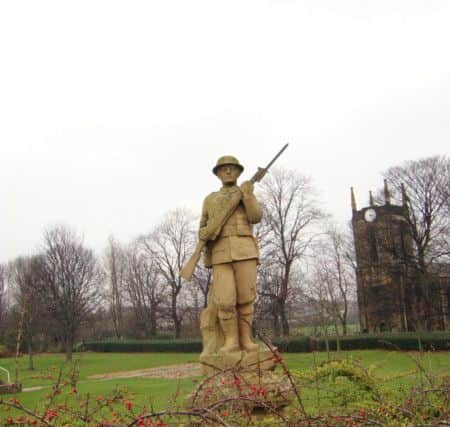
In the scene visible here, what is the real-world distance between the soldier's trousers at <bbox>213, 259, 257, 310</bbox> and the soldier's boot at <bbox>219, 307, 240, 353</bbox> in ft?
0.38

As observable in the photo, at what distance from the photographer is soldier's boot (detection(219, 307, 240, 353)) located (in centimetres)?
763

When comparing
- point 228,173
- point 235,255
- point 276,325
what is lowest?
point 276,325

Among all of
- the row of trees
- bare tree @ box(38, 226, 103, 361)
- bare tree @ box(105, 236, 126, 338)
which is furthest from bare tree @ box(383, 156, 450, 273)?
bare tree @ box(105, 236, 126, 338)

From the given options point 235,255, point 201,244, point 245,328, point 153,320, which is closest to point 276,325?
point 153,320

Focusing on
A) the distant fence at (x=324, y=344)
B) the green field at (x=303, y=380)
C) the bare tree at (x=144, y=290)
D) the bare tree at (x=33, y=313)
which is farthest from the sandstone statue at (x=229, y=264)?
the bare tree at (x=144, y=290)

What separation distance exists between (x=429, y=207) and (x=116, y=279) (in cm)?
3470

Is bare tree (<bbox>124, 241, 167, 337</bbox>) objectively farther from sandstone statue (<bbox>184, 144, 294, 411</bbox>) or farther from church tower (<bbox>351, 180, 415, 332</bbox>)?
sandstone statue (<bbox>184, 144, 294, 411</bbox>)

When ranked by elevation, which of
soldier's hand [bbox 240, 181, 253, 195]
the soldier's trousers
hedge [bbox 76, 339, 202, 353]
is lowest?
hedge [bbox 76, 339, 202, 353]

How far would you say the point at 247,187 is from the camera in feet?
26.0

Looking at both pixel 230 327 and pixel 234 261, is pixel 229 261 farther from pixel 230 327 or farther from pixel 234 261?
pixel 230 327

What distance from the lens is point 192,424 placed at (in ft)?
11.8

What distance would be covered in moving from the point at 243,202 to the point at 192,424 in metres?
4.64

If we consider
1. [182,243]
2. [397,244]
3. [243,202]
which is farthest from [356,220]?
[243,202]

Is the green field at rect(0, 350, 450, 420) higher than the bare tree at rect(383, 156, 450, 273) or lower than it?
lower
